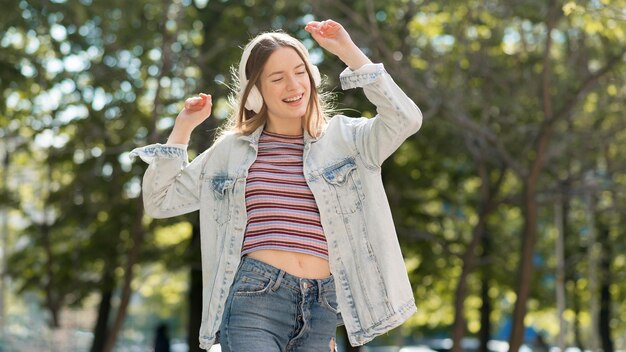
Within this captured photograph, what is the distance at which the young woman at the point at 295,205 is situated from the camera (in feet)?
13.7

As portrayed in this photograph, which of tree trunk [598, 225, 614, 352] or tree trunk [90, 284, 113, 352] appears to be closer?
tree trunk [90, 284, 113, 352]

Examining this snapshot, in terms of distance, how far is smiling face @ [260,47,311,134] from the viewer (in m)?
4.36

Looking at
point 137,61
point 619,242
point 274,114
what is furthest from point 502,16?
point 274,114

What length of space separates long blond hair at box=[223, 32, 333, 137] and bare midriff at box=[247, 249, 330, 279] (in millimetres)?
469

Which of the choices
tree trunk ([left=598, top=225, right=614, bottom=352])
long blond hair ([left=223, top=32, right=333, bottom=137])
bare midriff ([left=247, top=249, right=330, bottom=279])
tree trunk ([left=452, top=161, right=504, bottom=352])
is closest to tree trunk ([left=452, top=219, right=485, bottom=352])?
tree trunk ([left=452, top=161, right=504, bottom=352])

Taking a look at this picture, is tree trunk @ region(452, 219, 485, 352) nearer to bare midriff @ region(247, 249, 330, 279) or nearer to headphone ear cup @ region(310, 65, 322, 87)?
headphone ear cup @ region(310, 65, 322, 87)

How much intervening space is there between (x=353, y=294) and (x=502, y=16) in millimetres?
12903

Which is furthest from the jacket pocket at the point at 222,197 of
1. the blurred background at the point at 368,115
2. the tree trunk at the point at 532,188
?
the tree trunk at the point at 532,188

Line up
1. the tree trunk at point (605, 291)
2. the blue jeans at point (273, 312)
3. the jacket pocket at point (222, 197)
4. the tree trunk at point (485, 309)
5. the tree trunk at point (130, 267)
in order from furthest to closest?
1. the tree trunk at point (605, 291)
2. the tree trunk at point (485, 309)
3. the tree trunk at point (130, 267)
4. the jacket pocket at point (222, 197)
5. the blue jeans at point (273, 312)

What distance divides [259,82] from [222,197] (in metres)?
0.42

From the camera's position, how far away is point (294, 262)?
13.7 ft

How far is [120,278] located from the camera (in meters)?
20.6

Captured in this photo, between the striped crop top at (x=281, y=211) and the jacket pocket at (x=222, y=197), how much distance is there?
0.08 m

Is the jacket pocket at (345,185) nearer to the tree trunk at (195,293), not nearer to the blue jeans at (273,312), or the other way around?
the blue jeans at (273,312)
